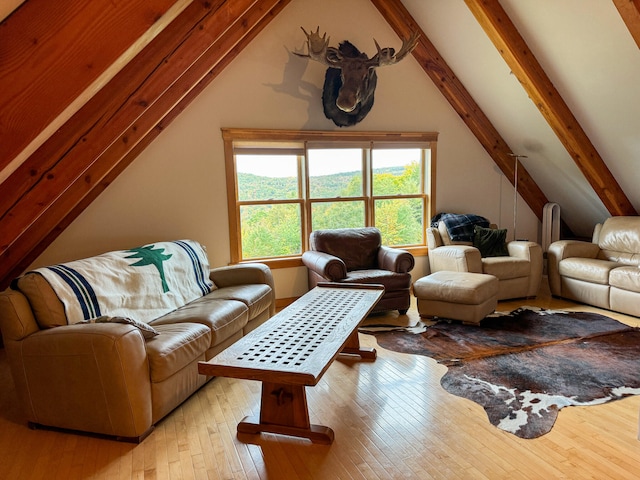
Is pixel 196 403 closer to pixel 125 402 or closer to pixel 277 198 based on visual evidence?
pixel 125 402

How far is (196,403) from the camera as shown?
8.55ft

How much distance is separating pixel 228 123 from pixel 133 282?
6.78ft

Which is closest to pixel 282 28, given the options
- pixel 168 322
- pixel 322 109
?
pixel 322 109

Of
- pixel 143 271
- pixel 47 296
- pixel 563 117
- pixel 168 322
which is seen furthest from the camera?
pixel 563 117

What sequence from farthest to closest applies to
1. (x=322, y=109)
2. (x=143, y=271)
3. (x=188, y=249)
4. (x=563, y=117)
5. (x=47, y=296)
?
(x=322, y=109), (x=563, y=117), (x=188, y=249), (x=143, y=271), (x=47, y=296)

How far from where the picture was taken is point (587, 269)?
4270 mm

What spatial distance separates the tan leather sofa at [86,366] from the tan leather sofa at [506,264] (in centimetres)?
301

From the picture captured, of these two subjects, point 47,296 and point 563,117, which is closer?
point 47,296

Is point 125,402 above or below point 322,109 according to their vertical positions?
below

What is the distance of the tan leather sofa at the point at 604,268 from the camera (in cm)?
394

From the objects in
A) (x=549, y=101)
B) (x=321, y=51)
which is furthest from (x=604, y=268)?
(x=321, y=51)

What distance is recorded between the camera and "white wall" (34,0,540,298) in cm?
403

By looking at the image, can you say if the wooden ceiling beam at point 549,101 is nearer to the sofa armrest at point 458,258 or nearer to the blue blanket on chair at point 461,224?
the blue blanket on chair at point 461,224

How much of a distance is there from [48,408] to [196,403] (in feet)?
2.58
